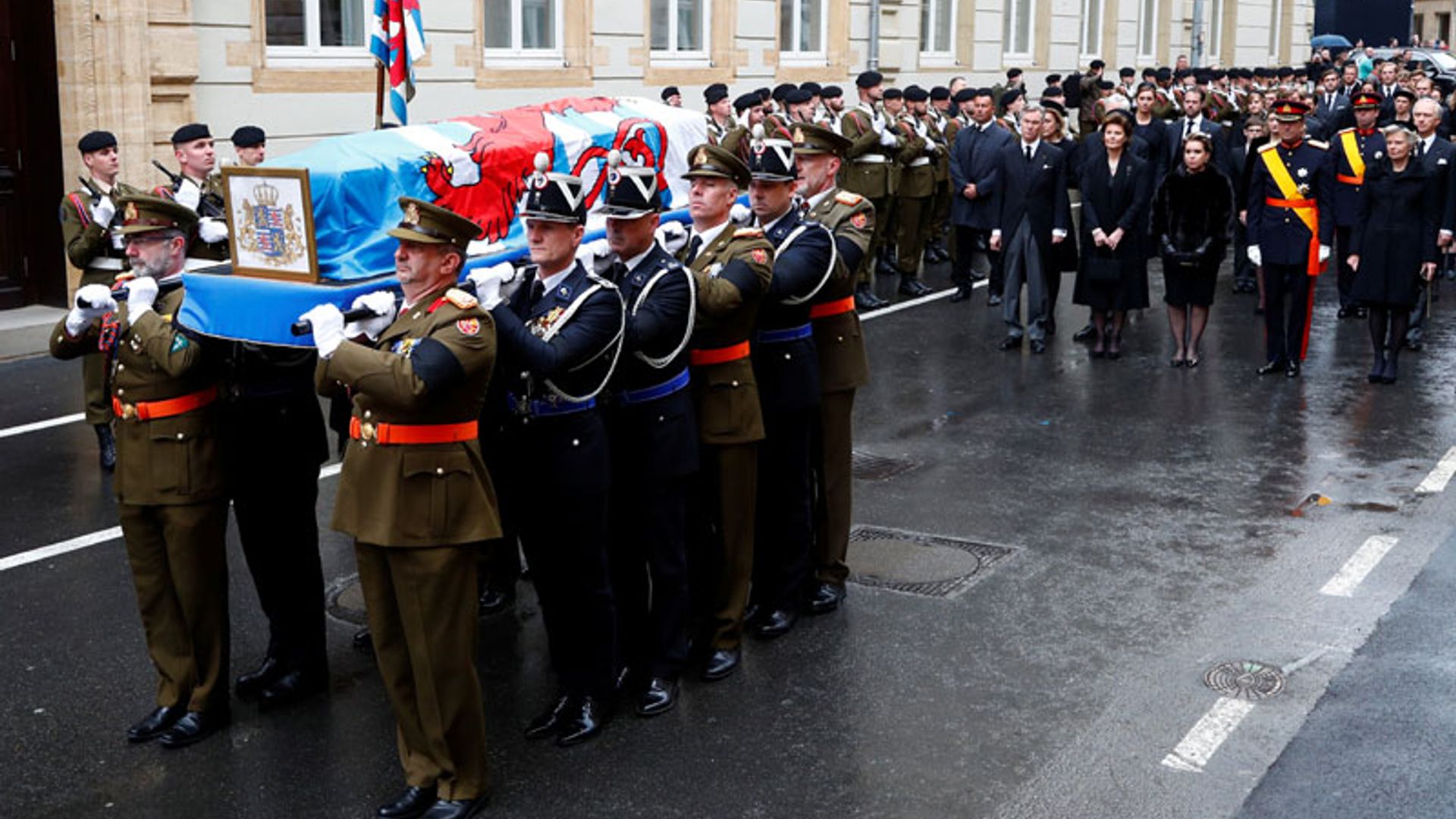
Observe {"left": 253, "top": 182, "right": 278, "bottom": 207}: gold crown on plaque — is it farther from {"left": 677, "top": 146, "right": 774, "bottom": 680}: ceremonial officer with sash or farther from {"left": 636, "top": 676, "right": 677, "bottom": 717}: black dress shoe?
{"left": 636, "top": 676, "right": 677, "bottom": 717}: black dress shoe

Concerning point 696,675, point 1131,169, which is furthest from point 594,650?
point 1131,169

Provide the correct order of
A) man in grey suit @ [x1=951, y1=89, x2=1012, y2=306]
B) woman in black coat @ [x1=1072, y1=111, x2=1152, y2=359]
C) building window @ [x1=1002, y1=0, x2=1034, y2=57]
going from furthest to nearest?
building window @ [x1=1002, y1=0, x2=1034, y2=57] → man in grey suit @ [x1=951, y1=89, x2=1012, y2=306] → woman in black coat @ [x1=1072, y1=111, x2=1152, y2=359]

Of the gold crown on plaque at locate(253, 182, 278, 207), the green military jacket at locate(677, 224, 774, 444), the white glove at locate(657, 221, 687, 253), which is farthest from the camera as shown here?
the white glove at locate(657, 221, 687, 253)

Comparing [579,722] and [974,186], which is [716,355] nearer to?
[579,722]

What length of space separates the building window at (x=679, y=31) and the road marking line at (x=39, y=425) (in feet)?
34.0

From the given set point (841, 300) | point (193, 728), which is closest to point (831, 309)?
point (841, 300)

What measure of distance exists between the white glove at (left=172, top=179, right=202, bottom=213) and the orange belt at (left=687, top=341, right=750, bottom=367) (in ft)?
12.5

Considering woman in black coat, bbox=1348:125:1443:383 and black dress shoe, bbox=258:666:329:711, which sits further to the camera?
woman in black coat, bbox=1348:125:1443:383

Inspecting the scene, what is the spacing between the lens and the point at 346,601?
7289 mm

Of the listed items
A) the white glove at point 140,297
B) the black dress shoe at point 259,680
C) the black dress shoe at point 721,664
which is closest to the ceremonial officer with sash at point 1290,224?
the black dress shoe at point 721,664

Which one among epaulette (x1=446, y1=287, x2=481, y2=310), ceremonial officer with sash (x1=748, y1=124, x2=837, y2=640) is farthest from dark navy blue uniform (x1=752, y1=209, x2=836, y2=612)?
epaulette (x1=446, y1=287, x2=481, y2=310)

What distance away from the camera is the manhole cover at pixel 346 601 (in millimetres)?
7090

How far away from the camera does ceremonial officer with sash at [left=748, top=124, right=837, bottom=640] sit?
6.69 metres

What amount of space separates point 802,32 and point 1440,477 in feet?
49.5
